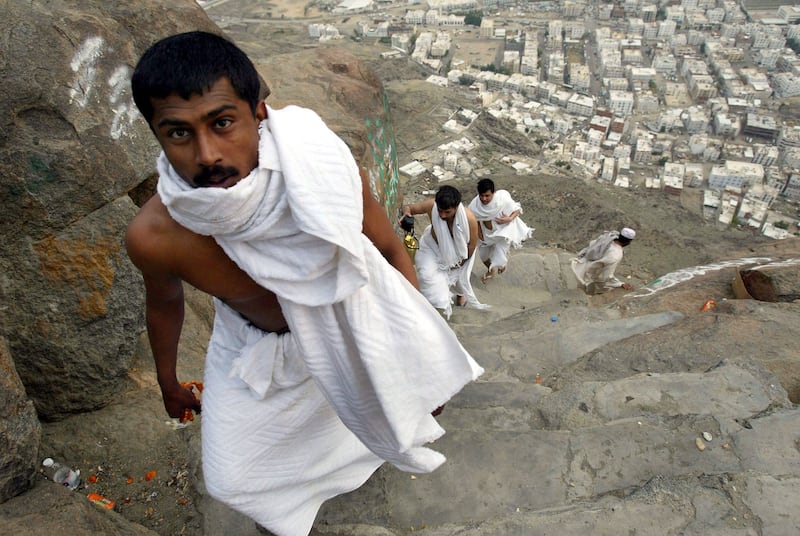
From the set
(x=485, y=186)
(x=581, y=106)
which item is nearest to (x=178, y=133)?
(x=485, y=186)

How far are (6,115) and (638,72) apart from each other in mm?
37820

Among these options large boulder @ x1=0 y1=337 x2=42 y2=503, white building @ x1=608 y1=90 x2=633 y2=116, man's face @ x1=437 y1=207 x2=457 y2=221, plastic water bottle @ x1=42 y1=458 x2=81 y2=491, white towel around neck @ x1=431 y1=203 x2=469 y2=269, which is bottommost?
white building @ x1=608 y1=90 x2=633 y2=116

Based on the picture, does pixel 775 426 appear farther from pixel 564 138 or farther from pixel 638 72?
pixel 638 72

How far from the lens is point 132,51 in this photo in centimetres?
338

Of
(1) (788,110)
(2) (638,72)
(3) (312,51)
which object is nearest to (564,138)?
(2) (638,72)

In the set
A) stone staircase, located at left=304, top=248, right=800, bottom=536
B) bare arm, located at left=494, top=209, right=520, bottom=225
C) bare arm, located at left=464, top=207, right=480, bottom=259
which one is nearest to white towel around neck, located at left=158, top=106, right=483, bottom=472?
stone staircase, located at left=304, top=248, right=800, bottom=536

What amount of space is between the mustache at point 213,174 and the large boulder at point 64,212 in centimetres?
175

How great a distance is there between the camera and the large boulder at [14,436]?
1807 mm

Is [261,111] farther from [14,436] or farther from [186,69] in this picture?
[14,436]

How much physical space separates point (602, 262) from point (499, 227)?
120 centimetres

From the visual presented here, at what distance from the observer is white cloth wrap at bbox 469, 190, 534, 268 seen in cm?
530

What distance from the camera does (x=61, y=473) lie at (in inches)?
92.7

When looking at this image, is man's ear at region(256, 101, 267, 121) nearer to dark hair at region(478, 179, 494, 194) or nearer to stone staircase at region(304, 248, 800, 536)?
stone staircase at region(304, 248, 800, 536)

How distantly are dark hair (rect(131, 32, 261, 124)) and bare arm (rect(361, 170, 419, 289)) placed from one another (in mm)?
461
